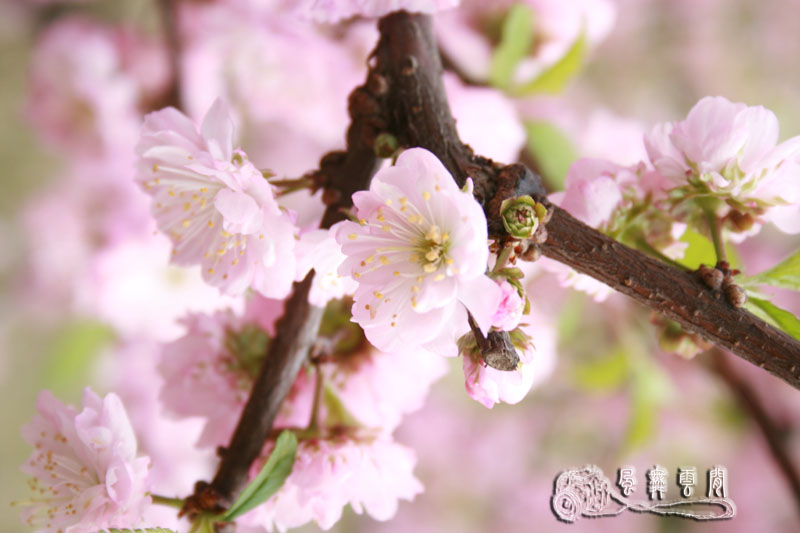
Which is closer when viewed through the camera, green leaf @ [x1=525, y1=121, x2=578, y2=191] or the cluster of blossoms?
the cluster of blossoms

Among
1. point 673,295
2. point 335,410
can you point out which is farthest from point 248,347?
point 673,295

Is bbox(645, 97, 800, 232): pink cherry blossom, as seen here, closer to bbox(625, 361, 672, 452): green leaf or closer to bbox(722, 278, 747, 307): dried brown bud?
bbox(722, 278, 747, 307): dried brown bud

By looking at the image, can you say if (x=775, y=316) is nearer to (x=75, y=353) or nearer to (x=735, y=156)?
(x=735, y=156)

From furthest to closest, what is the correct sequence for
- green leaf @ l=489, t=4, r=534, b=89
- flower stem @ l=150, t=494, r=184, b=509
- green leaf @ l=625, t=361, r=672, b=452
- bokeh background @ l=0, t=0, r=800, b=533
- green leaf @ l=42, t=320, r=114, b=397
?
1. green leaf @ l=42, t=320, r=114, b=397
2. bokeh background @ l=0, t=0, r=800, b=533
3. green leaf @ l=625, t=361, r=672, b=452
4. green leaf @ l=489, t=4, r=534, b=89
5. flower stem @ l=150, t=494, r=184, b=509

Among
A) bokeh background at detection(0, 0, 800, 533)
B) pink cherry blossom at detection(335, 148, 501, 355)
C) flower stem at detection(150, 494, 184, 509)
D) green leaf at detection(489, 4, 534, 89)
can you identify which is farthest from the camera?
bokeh background at detection(0, 0, 800, 533)

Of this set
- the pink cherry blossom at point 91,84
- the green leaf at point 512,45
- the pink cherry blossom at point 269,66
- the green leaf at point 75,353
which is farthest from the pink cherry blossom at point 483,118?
the green leaf at point 75,353

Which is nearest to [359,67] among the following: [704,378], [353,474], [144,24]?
[353,474]

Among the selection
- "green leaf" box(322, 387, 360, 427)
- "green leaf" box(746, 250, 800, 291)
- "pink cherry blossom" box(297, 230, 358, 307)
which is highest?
"green leaf" box(746, 250, 800, 291)

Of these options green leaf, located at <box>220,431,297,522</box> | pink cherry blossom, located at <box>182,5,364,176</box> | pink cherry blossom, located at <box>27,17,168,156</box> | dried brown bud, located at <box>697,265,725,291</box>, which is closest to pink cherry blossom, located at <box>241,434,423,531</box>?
green leaf, located at <box>220,431,297,522</box>
